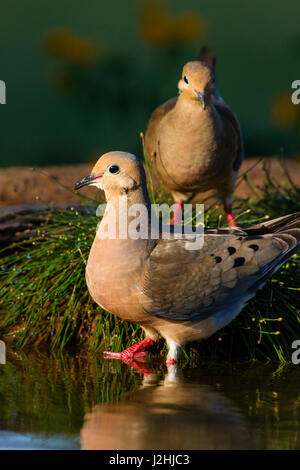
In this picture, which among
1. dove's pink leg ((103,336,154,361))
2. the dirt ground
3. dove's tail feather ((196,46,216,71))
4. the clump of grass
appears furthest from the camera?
the dirt ground

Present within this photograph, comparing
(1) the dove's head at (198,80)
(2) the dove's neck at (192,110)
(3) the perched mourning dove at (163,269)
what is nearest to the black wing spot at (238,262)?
(3) the perched mourning dove at (163,269)

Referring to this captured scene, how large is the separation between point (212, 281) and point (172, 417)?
38.1 inches

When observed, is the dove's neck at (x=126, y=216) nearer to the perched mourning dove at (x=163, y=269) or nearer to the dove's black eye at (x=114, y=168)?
the perched mourning dove at (x=163, y=269)

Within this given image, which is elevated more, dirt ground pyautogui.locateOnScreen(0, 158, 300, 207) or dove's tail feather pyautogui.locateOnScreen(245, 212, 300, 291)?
dirt ground pyautogui.locateOnScreen(0, 158, 300, 207)

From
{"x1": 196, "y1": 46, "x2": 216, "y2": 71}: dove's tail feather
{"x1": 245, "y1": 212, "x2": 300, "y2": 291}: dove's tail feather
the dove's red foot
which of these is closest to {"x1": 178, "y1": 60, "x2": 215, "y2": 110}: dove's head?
{"x1": 245, "y1": 212, "x2": 300, "y2": 291}: dove's tail feather

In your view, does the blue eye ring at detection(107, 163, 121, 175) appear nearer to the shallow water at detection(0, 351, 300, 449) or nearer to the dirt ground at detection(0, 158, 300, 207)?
the shallow water at detection(0, 351, 300, 449)

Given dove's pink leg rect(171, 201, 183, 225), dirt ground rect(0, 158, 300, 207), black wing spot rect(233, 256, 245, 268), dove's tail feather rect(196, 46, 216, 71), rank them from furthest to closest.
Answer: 1. dirt ground rect(0, 158, 300, 207)
2. dove's tail feather rect(196, 46, 216, 71)
3. dove's pink leg rect(171, 201, 183, 225)
4. black wing spot rect(233, 256, 245, 268)

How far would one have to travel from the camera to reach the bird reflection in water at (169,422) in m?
2.70

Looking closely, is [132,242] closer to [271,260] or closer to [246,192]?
[271,260]

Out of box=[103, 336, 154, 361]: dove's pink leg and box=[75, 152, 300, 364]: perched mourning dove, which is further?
box=[103, 336, 154, 361]: dove's pink leg

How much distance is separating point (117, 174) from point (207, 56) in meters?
3.04

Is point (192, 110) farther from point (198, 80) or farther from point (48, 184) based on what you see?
point (48, 184)

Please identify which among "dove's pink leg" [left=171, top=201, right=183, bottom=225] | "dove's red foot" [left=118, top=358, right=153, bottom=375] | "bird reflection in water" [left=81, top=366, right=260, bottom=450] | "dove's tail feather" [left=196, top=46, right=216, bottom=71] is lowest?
"bird reflection in water" [left=81, top=366, right=260, bottom=450]

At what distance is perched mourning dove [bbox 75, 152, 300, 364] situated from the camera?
372 cm
